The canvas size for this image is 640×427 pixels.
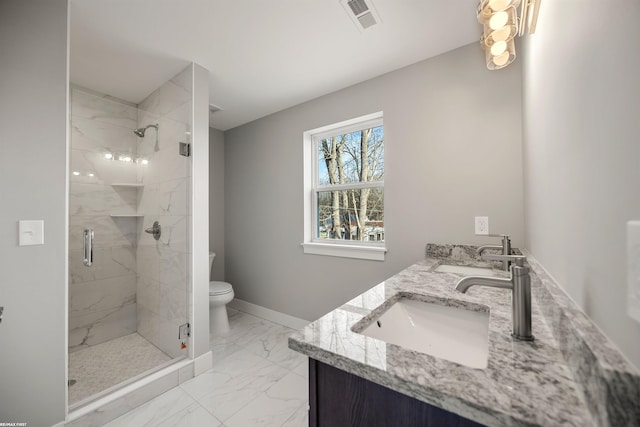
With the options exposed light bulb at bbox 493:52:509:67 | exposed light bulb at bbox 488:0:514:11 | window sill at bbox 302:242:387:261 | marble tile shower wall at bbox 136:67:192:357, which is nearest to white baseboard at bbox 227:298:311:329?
window sill at bbox 302:242:387:261

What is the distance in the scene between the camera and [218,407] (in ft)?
5.17

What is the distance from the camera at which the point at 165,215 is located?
2205 mm

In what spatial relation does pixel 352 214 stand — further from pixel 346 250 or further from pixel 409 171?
pixel 409 171

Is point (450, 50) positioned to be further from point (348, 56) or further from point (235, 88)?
point (235, 88)

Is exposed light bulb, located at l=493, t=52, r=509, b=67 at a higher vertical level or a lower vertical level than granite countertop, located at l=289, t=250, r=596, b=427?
higher

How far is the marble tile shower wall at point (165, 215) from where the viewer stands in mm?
2029

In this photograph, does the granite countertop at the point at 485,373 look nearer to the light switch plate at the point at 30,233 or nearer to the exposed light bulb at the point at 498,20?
the exposed light bulb at the point at 498,20

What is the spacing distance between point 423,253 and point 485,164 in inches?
29.2

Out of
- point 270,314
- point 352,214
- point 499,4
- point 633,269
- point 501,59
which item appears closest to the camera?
point 633,269

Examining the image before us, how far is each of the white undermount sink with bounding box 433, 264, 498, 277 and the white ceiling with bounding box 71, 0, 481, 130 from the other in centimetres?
151

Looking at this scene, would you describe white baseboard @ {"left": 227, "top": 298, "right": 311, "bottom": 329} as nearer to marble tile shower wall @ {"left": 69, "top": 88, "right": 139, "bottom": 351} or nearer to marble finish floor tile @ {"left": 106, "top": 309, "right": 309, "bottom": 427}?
marble finish floor tile @ {"left": 106, "top": 309, "right": 309, "bottom": 427}

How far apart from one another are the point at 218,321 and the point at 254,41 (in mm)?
2493

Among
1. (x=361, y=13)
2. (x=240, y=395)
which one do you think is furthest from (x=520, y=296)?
(x=240, y=395)

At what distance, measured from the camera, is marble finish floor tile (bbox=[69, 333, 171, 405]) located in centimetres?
167
